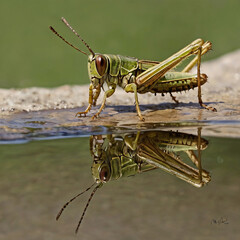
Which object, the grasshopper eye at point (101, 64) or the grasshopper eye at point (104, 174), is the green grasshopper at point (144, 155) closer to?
the grasshopper eye at point (104, 174)

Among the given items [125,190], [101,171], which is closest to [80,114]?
[101,171]

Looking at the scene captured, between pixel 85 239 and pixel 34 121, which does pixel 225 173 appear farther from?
pixel 34 121

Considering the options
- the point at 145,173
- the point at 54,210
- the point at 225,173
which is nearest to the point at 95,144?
the point at 145,173

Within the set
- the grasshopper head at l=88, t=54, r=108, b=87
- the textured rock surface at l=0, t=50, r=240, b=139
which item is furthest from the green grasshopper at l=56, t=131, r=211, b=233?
the grasshopper head at l=88, t=54, r=108, b=87

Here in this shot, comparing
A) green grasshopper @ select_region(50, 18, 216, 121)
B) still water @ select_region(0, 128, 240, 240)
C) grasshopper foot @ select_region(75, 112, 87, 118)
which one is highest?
green grasshopper @ select_region(50, 18, 216, 121)

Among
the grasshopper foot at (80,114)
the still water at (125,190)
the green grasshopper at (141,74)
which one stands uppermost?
the green grasshopper at (141,74)

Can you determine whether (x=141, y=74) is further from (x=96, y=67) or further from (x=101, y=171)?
(x=101, y=171)

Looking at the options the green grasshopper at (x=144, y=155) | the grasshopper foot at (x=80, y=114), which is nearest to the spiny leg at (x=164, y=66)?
the grasshopper foot at (x=80, y=114)

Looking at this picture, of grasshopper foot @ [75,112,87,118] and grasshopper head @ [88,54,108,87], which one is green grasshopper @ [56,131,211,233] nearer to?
grasshopper foot @ [75,112,87,118]
